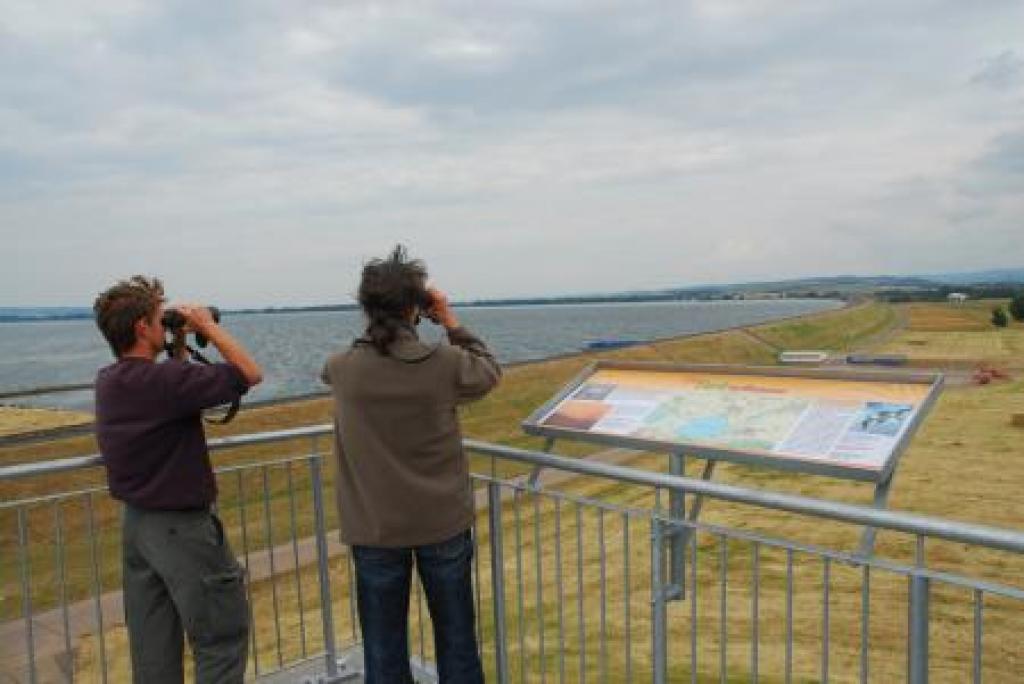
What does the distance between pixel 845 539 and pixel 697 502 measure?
30.0 ft

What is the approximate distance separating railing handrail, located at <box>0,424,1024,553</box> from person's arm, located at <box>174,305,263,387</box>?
2.83 feet

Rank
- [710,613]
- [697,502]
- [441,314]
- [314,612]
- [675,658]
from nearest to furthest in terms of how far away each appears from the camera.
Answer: [441,314]
[697,502]
[675,658]
[710,613]
[314,612]

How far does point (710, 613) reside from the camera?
8812 mm

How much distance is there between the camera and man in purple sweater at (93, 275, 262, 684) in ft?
10.00

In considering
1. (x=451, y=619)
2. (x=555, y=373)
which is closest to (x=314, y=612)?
(x=451, y=619)

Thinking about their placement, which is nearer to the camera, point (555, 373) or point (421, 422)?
point (421, 422)

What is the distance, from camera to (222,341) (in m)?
3.18

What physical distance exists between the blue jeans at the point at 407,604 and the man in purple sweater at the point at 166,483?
1.67 feet

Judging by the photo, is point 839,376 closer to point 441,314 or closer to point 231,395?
point 441,314

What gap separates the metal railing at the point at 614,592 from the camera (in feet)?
9.70

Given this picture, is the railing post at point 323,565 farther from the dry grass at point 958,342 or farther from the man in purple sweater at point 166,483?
the dry grass at point 958,342

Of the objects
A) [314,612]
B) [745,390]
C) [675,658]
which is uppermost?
[745,390]

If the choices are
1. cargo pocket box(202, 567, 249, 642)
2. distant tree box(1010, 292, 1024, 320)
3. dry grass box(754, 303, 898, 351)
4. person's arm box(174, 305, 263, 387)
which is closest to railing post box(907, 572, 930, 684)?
person's arm box(174, 305, 263, 387)

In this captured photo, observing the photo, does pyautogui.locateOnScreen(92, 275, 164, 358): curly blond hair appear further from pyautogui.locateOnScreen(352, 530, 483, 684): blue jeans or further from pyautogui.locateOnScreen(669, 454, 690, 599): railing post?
pyautogui.locateOnScreen(669, 454, 690, 599): railing post
